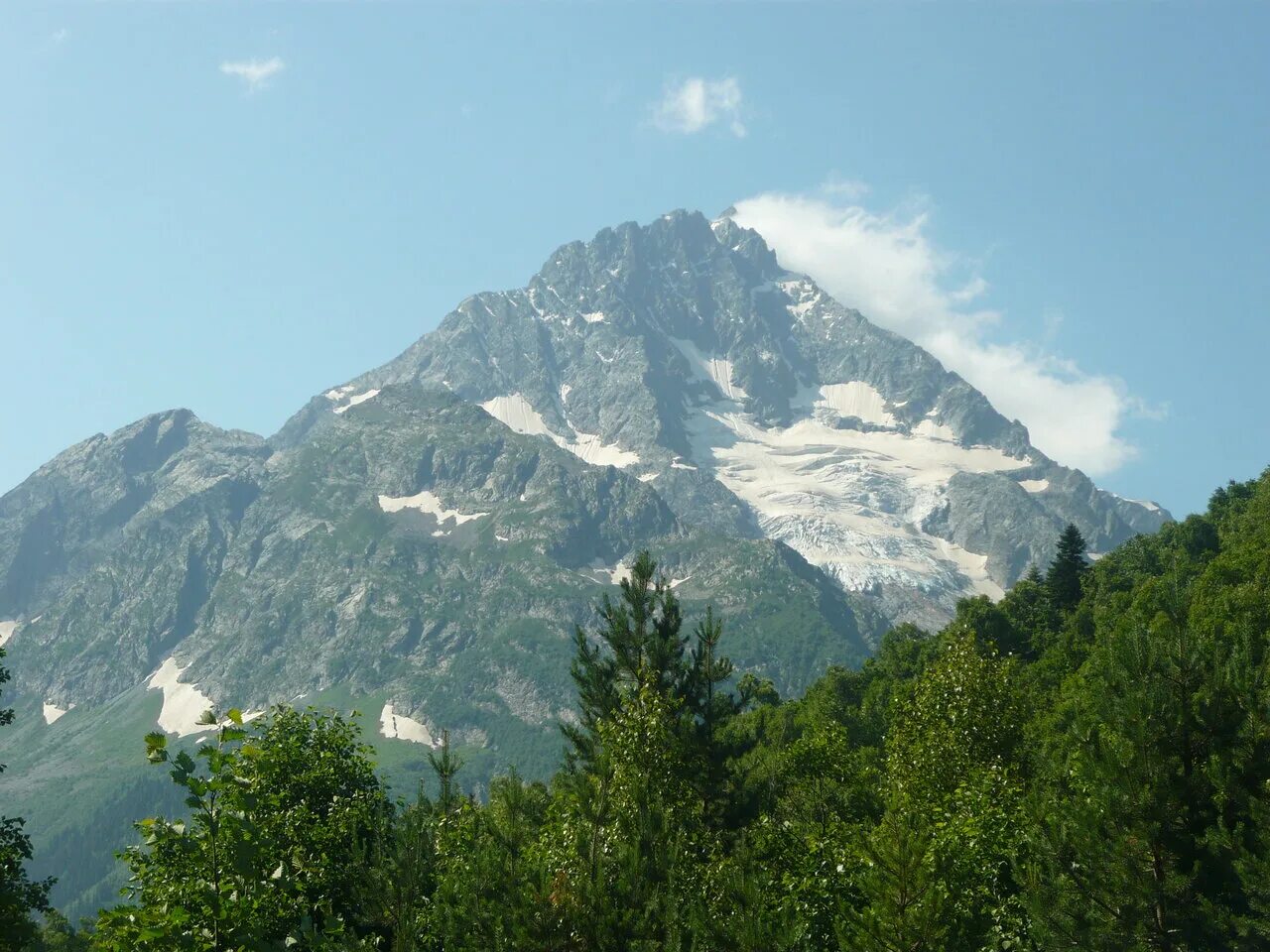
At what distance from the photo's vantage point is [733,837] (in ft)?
124

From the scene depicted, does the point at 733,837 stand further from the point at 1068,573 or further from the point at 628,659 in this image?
the point at 1068,573

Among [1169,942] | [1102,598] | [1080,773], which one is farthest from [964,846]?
[1102,598]

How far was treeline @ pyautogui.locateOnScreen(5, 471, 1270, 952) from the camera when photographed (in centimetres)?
2159

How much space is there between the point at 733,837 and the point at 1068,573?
11198cm

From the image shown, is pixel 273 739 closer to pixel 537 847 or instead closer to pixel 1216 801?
pixel 537 847

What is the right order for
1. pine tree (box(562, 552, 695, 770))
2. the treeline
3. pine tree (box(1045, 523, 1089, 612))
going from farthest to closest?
1. pine tree (box(1045, 523, 1089, 612))
2. pine tree (box(562, 552, 695, 770))
3. the treeline

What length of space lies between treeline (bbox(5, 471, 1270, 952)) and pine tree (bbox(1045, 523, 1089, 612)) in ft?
310

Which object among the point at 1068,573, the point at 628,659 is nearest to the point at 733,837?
the point at 628,659

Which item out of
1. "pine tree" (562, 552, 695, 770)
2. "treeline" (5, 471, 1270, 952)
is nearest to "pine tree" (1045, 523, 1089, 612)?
"treeline" (5, 471, 1270, 952)

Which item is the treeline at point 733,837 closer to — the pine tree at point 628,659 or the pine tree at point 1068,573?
the pine tree at point 628,659

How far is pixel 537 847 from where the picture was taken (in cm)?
3256

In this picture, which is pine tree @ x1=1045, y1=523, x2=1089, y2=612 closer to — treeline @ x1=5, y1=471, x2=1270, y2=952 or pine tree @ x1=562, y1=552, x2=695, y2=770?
treeline @ x1=5, y1=471, x2=1270, y2=952

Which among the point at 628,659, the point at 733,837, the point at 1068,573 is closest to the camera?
the point at 733,837

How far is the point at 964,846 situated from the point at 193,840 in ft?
86.0
